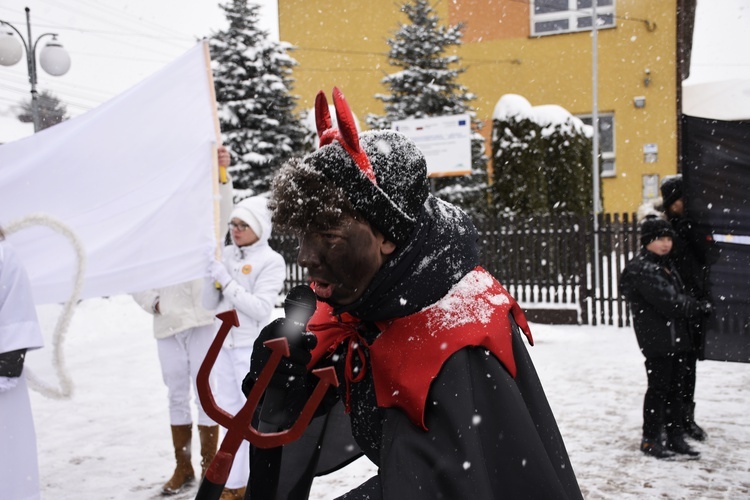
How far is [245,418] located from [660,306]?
4.30 meters

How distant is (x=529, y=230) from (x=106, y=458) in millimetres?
7783

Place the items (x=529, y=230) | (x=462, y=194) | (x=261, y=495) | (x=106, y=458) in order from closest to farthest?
(x=261, y=495)
(x=106, y=458)
(x=529, y=230)
(x=462, y=194)

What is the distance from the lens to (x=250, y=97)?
54.2 ft

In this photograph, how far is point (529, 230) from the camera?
1114 centimetres

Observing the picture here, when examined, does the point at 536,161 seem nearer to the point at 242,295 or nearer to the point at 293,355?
the point at 242,295

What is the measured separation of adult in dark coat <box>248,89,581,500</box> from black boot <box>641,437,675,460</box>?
12.7ft

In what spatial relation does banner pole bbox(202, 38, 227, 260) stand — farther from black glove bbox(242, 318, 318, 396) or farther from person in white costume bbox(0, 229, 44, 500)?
black glove bbox(242, 318, 318, 396)

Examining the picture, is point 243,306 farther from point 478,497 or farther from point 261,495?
point 478,497

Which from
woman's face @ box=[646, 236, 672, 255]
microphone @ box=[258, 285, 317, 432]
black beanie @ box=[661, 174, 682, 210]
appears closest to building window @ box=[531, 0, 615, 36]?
black beanie @ box=[661, 174, 682, 210]

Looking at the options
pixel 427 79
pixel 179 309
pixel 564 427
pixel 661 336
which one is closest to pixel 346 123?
pixel 179 309

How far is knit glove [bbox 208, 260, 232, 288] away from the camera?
430 cm

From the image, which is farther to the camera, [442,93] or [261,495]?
[442,93]

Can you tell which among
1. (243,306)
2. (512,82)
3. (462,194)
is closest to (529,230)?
(462,194)

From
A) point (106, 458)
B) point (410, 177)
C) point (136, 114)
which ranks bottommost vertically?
point (106, 458)
